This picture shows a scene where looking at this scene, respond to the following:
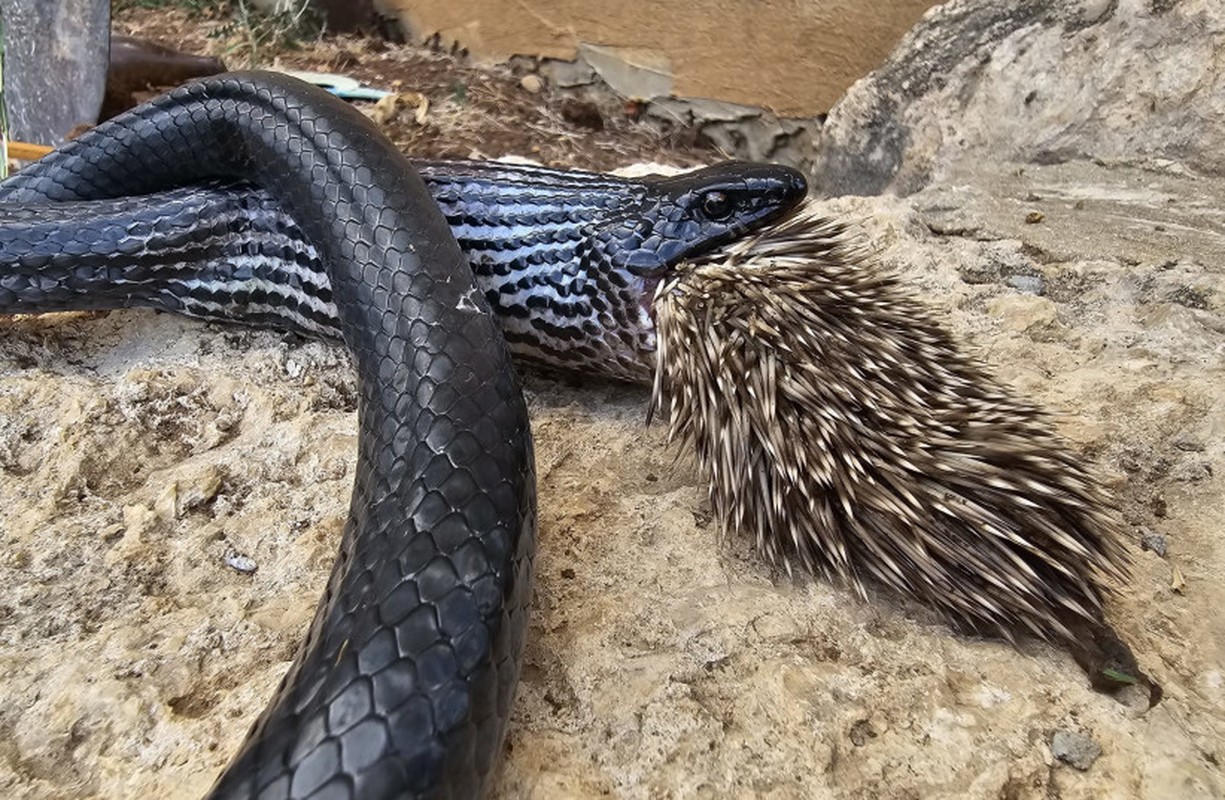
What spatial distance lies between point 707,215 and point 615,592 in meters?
0.76

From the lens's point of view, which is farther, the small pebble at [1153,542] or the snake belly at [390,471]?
the small pebble at [1153,542]

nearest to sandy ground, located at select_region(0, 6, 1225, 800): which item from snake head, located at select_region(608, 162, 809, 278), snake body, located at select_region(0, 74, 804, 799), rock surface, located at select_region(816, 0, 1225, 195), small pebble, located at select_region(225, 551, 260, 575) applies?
small pebble, located at select_region(225, 551, 260, 575)

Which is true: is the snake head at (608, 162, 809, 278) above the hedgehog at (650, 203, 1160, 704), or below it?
above

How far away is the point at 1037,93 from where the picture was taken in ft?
9.29

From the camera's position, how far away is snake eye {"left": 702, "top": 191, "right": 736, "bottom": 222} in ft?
5.67

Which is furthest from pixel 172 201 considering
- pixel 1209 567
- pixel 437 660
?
pixel 1209 567

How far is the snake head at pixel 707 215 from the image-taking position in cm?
173

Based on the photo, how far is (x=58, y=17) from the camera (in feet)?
10.2

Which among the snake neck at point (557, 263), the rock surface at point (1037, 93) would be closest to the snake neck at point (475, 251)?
the snake neck at point (557, 263)

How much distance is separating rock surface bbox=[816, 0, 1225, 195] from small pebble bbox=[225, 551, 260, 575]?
2452mm

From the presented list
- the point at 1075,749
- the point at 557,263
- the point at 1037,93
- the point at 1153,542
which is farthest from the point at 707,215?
the point at 1037,93

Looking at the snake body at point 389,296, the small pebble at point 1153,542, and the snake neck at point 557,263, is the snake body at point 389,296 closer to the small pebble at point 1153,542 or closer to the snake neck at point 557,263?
the snake neck at point 557,263

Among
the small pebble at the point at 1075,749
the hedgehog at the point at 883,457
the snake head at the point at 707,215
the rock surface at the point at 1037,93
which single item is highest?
the rock surface at the point at 1037,93

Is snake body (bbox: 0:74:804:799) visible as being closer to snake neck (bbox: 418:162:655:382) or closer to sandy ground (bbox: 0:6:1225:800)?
snake neck (bbox: 418:162:655:382)
